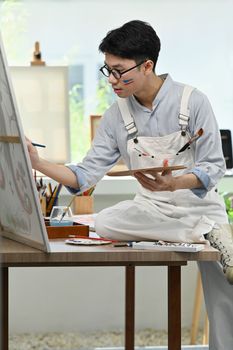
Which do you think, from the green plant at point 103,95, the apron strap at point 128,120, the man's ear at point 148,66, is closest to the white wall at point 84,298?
the green plant at point 103,95

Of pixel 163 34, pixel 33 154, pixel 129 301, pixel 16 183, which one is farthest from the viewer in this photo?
pixel 163 34

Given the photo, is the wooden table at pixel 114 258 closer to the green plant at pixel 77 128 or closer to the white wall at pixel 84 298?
the white wall at pixel 84 298

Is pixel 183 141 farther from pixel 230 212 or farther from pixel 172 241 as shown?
pixel 230 212

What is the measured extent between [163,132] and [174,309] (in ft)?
2.20

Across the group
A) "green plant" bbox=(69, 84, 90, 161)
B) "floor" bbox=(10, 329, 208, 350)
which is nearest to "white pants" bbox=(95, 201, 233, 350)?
"floor" bbox=(10, 329, 208, 350)

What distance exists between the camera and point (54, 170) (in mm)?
2719

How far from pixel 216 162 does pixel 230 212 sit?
5.85 feet

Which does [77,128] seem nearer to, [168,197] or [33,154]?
[168,197]

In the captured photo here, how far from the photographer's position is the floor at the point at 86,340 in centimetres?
462

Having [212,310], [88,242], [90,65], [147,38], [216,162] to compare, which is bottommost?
[212,310]

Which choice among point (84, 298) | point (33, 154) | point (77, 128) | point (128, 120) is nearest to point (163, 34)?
point (77, 128)

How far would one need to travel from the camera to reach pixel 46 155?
4.63 meters

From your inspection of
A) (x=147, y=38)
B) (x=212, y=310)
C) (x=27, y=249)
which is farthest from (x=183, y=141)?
(x=27, y=249)

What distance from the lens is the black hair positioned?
8.81 feet
